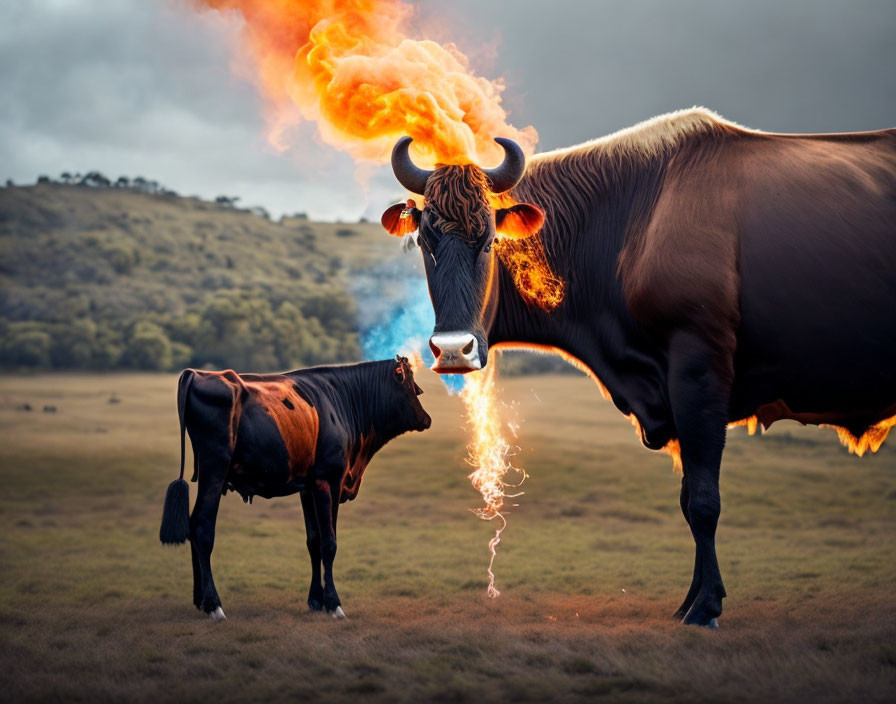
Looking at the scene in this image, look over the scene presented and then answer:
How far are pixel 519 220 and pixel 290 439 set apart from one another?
328 centimetres

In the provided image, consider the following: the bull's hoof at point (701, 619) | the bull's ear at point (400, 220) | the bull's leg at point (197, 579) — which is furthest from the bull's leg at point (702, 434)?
the bull's leg at point (197, 579)

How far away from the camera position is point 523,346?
9.71 metres

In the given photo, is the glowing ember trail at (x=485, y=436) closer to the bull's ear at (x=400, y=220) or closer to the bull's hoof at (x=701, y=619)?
the bull's ear at (x=400, y=220)

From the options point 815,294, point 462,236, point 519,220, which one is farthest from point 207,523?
point 815,294

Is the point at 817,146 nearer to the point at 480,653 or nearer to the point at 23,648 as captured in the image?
the point at 480,653

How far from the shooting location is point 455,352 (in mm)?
7648

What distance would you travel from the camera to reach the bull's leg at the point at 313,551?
9.65 meters

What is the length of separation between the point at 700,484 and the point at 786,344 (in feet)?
5.08

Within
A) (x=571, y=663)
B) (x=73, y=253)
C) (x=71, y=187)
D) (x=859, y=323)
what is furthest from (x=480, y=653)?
(x=71, y=187)

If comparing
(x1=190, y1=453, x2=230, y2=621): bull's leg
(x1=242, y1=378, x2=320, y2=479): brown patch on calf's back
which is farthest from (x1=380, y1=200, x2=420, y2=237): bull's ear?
(x1=190, y1=453, x2=230, y2=621): bull's leg

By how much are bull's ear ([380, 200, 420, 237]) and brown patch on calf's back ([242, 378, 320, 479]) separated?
220 cm

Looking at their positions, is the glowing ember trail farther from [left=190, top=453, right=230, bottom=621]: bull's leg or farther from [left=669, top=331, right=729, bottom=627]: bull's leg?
[left=190, top=453, right=230, bottom=621]: bull's leg

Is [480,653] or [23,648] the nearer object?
[480,653]

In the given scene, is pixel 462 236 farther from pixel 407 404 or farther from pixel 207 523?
pixel 207 523
